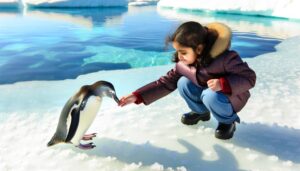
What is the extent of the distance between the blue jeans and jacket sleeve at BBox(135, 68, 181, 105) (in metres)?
0.05

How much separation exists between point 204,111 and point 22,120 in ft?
4.31

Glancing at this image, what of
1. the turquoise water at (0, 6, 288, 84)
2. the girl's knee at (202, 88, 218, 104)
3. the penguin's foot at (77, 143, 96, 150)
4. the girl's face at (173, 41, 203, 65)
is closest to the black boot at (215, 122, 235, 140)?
the girl's knee at (202, 88, 218, 104)

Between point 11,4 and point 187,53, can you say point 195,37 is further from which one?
point 11,4

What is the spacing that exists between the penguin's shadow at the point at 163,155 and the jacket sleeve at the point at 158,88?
28cm

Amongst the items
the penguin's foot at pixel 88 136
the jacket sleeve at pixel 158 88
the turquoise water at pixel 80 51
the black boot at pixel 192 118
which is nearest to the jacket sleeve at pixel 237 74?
the jacket sleeve at pixel 158 88

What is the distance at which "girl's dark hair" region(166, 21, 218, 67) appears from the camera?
74.7 inches

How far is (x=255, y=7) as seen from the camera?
16438mm

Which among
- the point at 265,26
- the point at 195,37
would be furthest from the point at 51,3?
the point at 195,37

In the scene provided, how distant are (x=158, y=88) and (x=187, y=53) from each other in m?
0.37

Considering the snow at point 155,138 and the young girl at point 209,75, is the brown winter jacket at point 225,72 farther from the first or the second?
the snow at point 155,138

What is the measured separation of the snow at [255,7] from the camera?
1523 centimetres

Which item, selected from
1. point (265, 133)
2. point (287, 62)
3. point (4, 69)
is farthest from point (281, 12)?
point (265, 133)

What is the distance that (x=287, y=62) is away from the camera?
5.03 meters

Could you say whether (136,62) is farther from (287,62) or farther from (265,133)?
(265,133)
